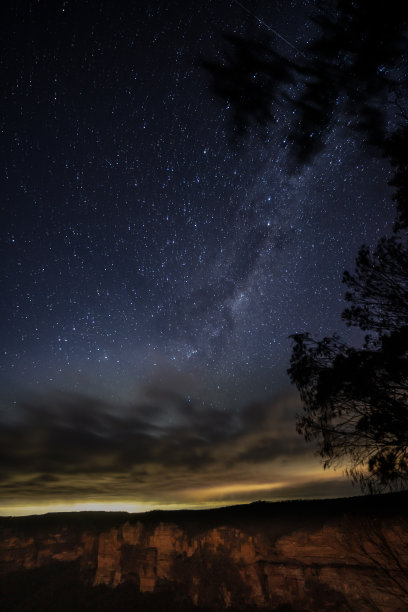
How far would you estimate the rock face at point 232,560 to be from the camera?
115ft

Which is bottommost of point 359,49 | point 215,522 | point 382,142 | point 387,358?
point 215,522

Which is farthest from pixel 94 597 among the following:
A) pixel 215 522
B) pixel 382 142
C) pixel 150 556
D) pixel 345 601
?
pixel 382 142

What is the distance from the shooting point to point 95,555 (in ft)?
197

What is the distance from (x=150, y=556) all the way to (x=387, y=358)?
70487 millimetres

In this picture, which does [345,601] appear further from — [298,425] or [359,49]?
[359,49]

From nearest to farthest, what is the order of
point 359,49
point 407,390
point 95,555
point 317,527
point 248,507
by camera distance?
point 407,390, point 359,49, point 317,527, point 248,507, point 95,555

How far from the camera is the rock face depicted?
3509 cm

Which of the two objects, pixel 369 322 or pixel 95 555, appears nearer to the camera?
pixel 369 322

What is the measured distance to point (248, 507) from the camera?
181 ft

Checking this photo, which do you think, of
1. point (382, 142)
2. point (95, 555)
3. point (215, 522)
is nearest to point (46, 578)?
point (95, 555)

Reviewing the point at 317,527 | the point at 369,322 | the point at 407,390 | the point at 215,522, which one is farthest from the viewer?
the point at 215,522

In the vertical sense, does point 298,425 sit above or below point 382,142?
below

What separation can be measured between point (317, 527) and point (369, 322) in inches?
1845

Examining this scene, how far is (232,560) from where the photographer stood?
148 ft
